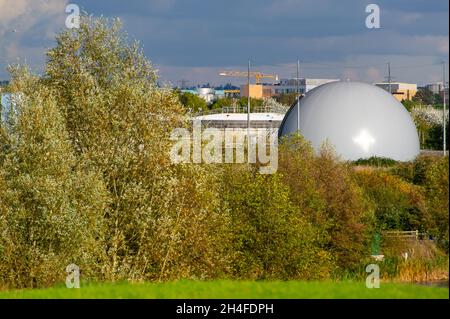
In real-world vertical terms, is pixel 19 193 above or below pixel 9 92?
below

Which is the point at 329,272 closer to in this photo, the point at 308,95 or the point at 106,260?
the point at 106,260

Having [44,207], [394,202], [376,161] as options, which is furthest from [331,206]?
[376,161]

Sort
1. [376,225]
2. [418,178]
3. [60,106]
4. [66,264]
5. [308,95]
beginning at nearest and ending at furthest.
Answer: [66,264]
[60,106]
[376,225]
[418,178]
[308,95]

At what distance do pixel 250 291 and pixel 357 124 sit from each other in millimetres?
48947

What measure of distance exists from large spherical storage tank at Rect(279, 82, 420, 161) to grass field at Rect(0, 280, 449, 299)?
45810mm

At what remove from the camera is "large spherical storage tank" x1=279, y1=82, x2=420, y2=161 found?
206 feet

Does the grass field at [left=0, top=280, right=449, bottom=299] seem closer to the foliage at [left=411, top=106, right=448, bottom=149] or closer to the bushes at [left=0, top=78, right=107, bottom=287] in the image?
the bushes at [left=0, top=78, right=107, bottom=287]

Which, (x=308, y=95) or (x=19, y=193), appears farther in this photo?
(x=308, y=95)

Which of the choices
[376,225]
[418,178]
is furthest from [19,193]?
[418,178]

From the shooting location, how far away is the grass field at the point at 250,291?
47.5 feet

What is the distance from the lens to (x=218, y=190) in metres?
30.4

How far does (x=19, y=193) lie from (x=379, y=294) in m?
13.8

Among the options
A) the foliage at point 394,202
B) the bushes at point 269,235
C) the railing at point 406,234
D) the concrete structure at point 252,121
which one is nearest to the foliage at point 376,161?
the foliage at point 394,202

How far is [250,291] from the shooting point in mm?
15188
